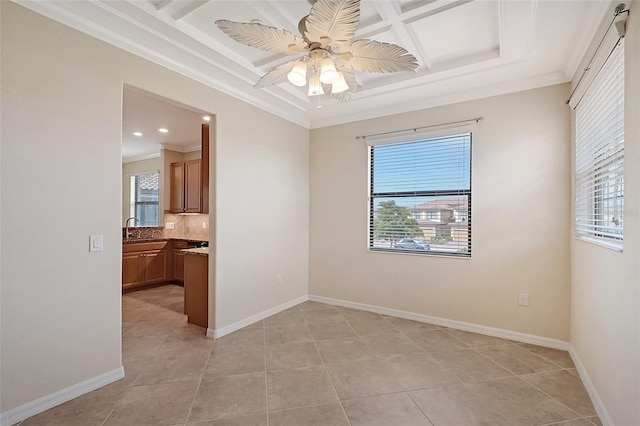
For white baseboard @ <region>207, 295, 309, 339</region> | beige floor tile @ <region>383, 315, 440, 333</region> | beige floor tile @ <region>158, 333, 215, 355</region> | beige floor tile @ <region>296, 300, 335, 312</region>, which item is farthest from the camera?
beige floor tile @ <region>296, 300, 335, 312</region>

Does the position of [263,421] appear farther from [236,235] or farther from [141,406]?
[236,235]

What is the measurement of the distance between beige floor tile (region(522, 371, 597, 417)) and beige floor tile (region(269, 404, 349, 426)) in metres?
1.52

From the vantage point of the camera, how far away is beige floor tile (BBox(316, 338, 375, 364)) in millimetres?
2634

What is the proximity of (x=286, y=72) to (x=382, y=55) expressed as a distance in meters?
0.68

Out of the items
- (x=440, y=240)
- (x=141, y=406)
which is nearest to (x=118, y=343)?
(x=141, y=406)

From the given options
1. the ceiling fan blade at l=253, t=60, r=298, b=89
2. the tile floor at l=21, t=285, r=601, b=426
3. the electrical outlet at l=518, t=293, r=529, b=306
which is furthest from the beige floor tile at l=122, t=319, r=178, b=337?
the electrical outlet at l=518, t=293, r=529, b=306

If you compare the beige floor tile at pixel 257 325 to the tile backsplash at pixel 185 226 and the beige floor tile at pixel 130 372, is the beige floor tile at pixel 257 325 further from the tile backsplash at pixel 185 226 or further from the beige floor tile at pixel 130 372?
the tile backsplash at pixel 185 226

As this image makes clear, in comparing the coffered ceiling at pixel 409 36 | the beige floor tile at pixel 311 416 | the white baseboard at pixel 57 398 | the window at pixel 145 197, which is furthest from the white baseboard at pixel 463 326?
the window at pixel 145 197

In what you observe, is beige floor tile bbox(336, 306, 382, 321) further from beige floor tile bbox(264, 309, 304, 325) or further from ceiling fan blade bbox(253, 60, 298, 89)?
ceiling fan blade bbox(253, 60, 298, 89)

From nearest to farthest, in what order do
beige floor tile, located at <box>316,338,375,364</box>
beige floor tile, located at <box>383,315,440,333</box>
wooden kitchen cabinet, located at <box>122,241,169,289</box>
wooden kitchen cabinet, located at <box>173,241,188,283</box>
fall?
1. beige floor tile, located at <box>316,338,375,364</box>
2. beige floor tile, located at <box>383,315,440,333</box>
3. wooden kitchen cabinet, located at <box>122,241,169,289</box>
4. wooden kitchen cabinet, located at <box>173,241,188,283</box>

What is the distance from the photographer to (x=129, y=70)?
7.59 feet

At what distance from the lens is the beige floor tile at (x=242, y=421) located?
1797mm

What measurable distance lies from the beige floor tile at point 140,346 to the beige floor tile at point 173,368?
15 centimetres

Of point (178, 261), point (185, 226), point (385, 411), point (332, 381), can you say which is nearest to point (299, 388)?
point (332, 381)
